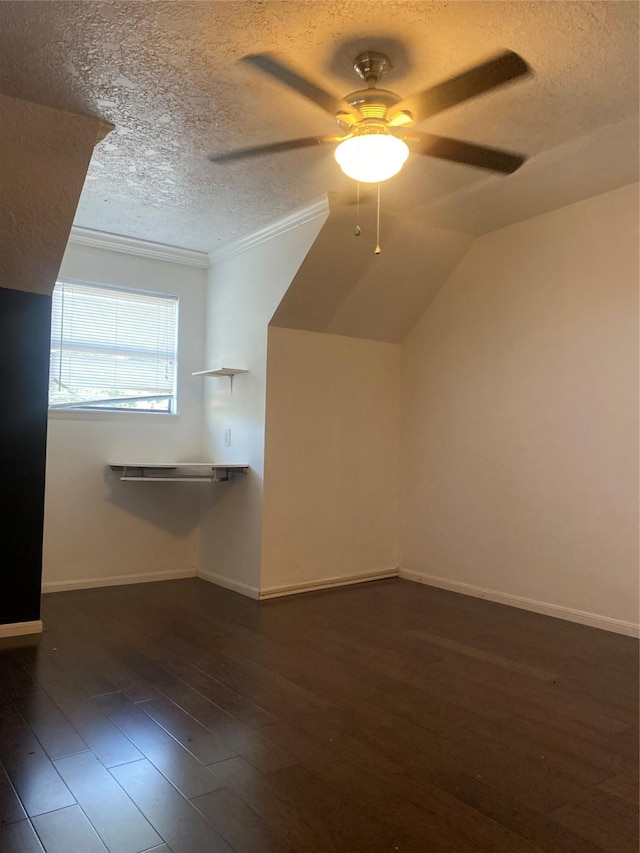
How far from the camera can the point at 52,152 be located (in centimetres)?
294

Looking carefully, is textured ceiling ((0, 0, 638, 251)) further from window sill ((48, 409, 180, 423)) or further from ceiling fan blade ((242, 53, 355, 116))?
window sill ((48, 409, 180, 423))

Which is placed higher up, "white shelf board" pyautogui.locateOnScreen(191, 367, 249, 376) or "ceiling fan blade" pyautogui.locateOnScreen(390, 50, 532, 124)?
"ceiling fan blade" pyautogui.locateOnScreen(390, 50, 532, 124)

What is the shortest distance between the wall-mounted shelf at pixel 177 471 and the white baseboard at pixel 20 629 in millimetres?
1203

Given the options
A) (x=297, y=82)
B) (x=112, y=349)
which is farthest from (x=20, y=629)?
(x=297, y=82)

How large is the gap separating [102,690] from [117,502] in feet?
7.15

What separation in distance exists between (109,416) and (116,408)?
0.09 meters

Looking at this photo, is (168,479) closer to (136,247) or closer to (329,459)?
(329,459)

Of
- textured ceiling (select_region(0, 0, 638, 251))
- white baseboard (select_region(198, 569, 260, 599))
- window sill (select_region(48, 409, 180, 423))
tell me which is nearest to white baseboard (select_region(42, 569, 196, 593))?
white baseboard (select_region(198, 569, 260, 599))

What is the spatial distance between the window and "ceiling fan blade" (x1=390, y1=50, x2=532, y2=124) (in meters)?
2.94

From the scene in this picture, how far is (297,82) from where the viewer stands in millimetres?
2543

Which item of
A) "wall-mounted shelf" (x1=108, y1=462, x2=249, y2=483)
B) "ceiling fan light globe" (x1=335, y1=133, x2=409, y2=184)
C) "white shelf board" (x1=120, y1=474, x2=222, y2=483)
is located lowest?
"white shelf board" (x1=120, y1=474, x2=222, y2=483)

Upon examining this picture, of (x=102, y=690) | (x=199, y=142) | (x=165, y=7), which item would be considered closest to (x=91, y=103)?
(x=199, y=142)

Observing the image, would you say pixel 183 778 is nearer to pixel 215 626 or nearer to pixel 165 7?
pixel 215 626

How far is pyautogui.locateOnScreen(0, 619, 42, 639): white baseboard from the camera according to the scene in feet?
11.4
